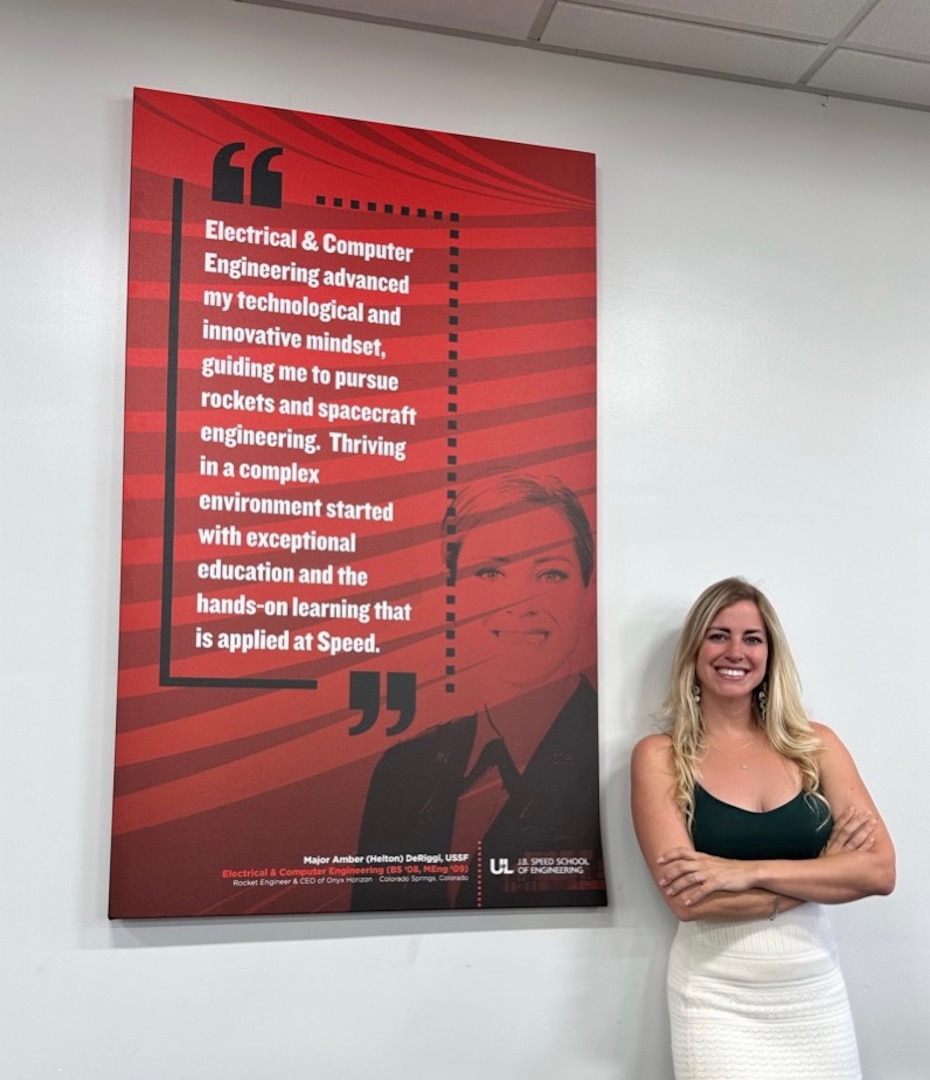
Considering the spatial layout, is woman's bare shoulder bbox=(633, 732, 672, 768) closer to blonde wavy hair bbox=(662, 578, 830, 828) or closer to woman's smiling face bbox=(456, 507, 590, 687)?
blonde wavy hair bbox=(662, 578, 830, 828)

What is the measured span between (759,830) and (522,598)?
804 millimetres

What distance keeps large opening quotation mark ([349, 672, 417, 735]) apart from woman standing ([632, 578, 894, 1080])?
590 mm

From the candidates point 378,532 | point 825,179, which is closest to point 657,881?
point 378,532

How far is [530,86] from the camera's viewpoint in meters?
3.15

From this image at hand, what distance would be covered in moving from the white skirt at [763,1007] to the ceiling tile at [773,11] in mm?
2261

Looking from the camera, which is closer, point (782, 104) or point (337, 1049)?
point (337, 1049)

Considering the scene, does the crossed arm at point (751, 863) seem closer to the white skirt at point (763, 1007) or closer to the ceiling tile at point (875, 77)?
the white skirt at point (763, 1007)

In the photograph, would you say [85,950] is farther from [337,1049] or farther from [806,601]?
[806,601]

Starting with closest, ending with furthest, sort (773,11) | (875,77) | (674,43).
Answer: (773,11), (674,43), (875,77)

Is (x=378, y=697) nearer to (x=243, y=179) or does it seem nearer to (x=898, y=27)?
(x=243, y=179)

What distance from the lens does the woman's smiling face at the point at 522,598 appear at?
2.90 meters

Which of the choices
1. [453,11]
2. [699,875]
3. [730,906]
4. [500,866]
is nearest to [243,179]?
[453,11]

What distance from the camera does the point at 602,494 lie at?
120 inches

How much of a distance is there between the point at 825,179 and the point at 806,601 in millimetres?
1244
